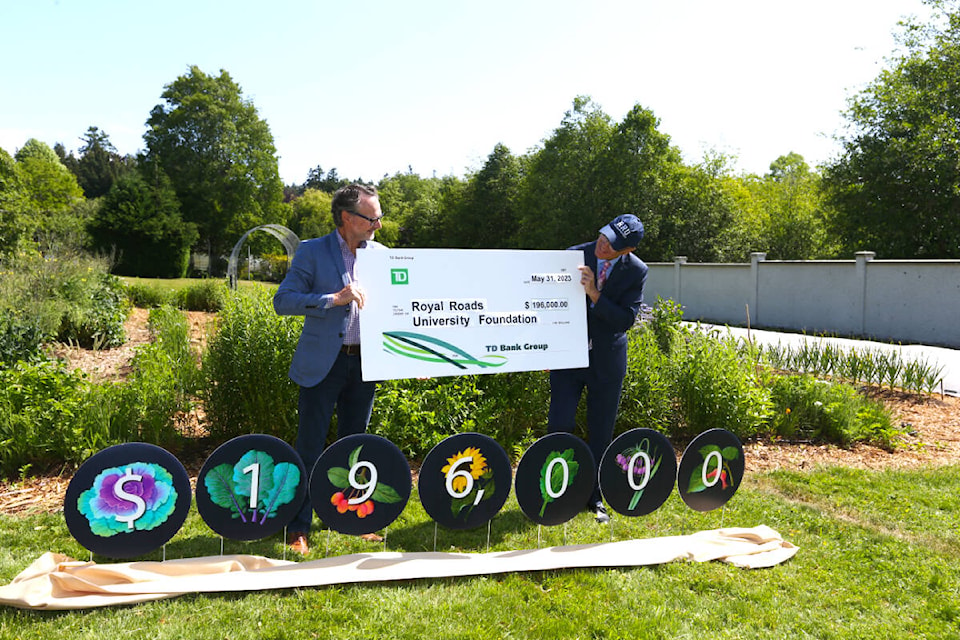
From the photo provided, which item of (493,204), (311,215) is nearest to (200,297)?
(493,204)

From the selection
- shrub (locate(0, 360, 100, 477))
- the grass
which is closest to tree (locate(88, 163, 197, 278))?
shrub (locate(0, 360, 100, 477))

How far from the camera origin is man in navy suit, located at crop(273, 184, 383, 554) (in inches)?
129

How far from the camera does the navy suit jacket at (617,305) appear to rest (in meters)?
3.72

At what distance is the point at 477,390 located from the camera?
5.16 metres

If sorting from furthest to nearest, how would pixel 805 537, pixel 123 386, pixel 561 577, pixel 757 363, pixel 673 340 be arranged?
pixel 757 363 < pixel 673 340 < pixel 123 386 < pixel 805 537 < pixel 561 577

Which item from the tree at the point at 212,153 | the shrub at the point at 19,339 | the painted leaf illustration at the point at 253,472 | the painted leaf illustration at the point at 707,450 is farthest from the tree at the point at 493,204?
the painted leaf illustration at the point at 253,472

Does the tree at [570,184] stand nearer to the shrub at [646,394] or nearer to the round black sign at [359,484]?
the shrub at [646,394]

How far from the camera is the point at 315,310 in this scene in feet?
10.7

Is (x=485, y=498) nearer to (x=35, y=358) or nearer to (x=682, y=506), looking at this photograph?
(x=682, y=506)

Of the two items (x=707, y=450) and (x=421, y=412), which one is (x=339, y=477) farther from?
(x=707, y=450)

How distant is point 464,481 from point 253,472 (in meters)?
1.09

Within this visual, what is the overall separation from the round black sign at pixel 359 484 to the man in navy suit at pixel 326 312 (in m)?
0.27

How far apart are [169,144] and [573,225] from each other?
28411 mm

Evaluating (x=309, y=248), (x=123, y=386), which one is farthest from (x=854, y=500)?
(x=123, y=386)
